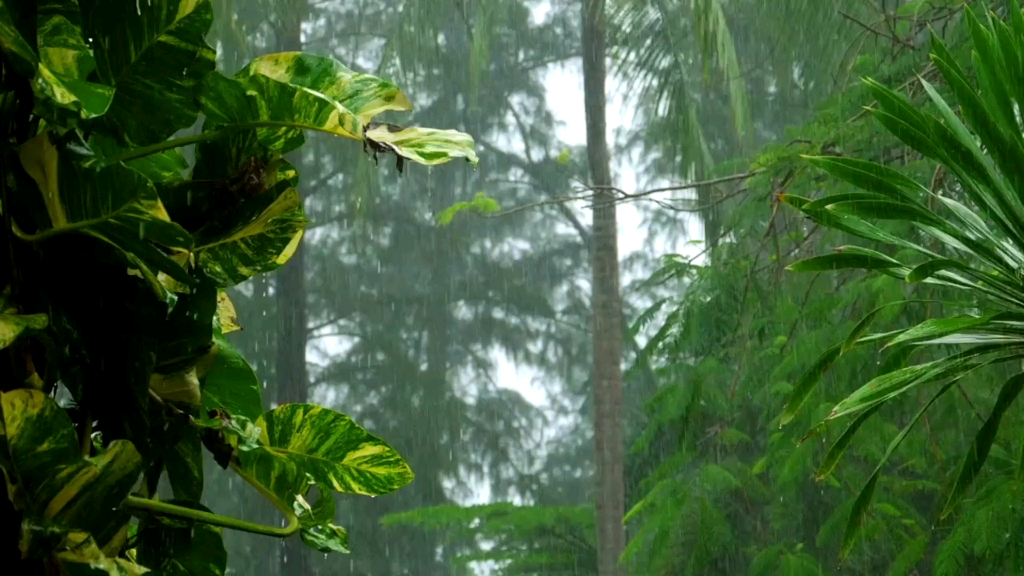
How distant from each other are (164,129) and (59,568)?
0.18m

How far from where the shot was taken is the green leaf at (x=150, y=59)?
1.48ft

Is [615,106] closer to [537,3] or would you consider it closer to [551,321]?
[537,3]

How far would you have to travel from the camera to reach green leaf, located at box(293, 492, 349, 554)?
0.55 meters

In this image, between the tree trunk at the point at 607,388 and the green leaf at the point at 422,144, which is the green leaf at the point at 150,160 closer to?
the green leaf at the point at 422,144

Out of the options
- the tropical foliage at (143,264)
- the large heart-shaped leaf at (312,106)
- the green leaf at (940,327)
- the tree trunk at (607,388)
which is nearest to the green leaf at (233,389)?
the tropical foliage at (143,264)

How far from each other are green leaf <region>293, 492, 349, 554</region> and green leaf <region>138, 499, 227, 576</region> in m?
0.04

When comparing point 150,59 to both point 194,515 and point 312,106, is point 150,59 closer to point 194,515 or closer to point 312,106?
point 312,106

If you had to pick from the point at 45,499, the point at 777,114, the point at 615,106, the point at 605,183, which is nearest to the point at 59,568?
the point at 45,499

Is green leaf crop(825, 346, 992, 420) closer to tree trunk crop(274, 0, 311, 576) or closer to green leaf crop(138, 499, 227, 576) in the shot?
green leaf crop(138, 499, 227, 576)

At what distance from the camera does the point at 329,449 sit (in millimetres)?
569

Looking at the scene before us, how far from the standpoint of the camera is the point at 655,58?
5.15 meters

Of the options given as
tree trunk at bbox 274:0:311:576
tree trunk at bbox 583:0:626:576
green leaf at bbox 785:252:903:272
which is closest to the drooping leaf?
green leaf at bbox 785:252:903:272

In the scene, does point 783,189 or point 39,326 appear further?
point 783,189

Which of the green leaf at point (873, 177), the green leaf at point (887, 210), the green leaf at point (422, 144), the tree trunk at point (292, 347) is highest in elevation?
the tree trunk at point (292, 347)
